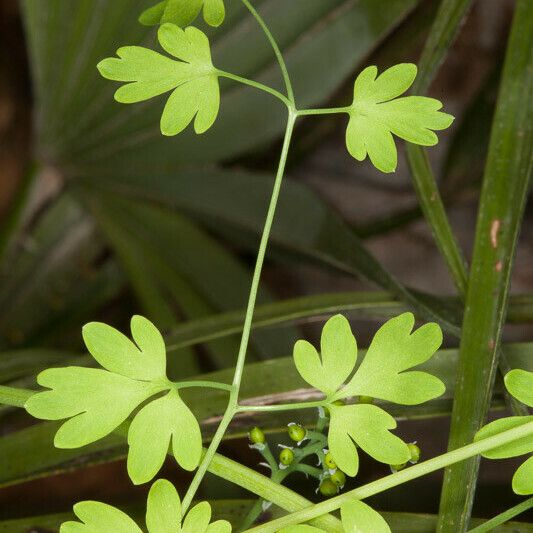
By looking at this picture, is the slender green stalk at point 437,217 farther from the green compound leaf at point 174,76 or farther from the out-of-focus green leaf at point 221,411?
the green compound leaf at point 174,76

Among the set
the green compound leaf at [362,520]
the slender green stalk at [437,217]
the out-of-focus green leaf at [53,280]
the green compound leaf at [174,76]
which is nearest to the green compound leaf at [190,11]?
the green compound leaf at [174,76]

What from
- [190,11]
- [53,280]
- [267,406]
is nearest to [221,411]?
[267,406]

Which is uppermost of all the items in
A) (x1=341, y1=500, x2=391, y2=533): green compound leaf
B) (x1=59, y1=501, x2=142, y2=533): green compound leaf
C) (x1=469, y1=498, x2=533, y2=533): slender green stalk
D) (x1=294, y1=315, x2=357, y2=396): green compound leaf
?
(x1=294, y1=315, x2=357, y2=396): green compound leaf

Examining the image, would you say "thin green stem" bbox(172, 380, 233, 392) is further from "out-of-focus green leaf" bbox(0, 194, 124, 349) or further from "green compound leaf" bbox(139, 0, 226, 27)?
"out-of-focus green leaf" bbox(0, 194, 124, 349)

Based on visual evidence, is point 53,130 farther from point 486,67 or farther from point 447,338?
point 486,67

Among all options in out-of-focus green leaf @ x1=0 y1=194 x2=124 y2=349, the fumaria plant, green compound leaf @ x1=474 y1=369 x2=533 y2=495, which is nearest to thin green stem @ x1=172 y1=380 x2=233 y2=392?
the fumaria plant

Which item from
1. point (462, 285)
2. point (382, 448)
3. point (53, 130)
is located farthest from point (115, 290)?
point (382, 448)

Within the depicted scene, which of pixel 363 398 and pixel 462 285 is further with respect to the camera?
pixel 462 285
